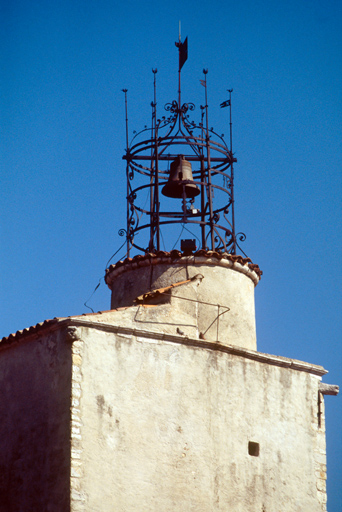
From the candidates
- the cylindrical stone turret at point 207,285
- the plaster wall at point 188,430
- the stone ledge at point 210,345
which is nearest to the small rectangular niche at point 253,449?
the plaster wall at point 188,430

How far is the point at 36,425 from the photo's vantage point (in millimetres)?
19078

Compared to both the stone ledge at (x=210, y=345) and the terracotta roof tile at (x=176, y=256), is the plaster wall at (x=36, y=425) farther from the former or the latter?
the terracotta roof tile at (x=176, y=256)

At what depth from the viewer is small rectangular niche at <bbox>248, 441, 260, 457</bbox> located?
20594 mm

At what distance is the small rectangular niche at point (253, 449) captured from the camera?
20.6m

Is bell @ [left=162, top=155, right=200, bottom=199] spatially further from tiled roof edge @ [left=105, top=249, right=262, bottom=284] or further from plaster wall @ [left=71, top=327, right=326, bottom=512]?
plaster wall @ [left=71, top=327, right=326, bottom=512]

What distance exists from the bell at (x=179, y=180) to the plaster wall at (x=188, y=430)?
A: 165 inches

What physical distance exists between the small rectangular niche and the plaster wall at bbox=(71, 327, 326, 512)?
Answer: 78mm

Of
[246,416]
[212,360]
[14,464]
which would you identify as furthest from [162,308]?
[14,464]

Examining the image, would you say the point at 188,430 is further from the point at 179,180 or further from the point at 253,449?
the point at 179,180

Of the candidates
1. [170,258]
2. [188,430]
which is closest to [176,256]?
[170,258]

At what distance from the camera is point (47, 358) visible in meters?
19.2

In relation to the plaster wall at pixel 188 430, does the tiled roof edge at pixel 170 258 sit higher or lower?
higher

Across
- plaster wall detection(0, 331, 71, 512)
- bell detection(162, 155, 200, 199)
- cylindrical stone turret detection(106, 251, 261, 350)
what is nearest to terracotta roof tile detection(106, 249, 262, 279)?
cylindrical stone turret detection(106, 251, 261, 350)

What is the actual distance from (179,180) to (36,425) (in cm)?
654
